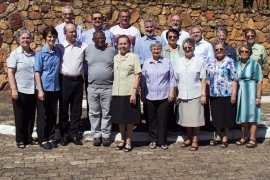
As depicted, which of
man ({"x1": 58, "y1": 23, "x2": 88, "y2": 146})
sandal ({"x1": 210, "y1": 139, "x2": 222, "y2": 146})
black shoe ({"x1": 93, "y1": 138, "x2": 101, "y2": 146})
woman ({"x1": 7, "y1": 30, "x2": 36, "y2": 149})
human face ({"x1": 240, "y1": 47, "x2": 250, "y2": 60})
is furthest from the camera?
sandal ({"x1": 210, "y1": 139, "x2": 222, "y2": 146})

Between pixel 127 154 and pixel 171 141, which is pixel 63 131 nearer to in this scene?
pixel 127 154

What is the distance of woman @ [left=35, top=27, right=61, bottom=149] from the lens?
5.56m

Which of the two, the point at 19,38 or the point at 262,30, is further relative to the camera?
the point at 262,30

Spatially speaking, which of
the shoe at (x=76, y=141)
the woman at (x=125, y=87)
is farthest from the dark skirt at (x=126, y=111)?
the shoe at (x=76, y=141)

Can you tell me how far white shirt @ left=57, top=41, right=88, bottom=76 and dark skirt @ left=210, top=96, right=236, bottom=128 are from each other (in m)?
1.93

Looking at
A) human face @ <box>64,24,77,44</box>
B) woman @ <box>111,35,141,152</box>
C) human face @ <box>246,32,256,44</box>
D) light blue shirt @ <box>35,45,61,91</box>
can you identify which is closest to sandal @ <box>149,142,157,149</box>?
woman @ <box>111,35,141,152</box>

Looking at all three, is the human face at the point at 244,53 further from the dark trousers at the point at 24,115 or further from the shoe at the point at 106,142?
the dark trousers at the point at 24,115

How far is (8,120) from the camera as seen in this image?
7.20 metres

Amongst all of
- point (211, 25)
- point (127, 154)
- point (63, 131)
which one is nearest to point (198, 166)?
point (127, 154)

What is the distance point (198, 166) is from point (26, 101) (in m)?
2.45

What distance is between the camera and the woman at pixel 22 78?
218 inches

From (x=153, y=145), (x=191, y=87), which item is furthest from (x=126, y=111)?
(x=191, y=87)

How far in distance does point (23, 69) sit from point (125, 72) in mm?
1355

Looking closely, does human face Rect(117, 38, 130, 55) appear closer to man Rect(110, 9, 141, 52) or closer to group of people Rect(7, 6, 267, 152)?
group of people Rect(7, 6, 267, 152)
